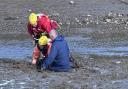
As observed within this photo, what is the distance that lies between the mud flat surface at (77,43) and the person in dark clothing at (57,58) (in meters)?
0.17

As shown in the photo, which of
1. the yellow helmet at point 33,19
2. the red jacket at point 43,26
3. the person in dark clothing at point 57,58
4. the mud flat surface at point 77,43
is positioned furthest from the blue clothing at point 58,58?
the yellow helmet at point 33,19

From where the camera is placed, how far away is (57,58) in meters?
12.6

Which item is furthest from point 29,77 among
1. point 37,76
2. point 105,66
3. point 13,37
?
point 13,37

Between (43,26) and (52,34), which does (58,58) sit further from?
(43,26)

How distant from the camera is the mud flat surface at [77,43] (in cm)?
1171

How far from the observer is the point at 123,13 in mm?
23562

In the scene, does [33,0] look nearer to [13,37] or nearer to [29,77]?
[13,37]

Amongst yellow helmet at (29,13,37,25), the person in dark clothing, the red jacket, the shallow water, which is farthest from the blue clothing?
the shallow water

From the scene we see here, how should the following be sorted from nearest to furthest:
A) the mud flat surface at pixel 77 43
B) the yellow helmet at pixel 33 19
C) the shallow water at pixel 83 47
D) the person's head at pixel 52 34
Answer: the mud flat surface at pixel 77 43, the person's head at pixel 52 34, the yellow helmet at pixel 33 19, the shallow water at pixel 83 47

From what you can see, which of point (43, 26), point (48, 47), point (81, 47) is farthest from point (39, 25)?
point (81, 47)

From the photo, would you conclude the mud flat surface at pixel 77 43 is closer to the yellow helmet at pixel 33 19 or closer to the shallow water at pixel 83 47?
the shallow water at pixel 83 47

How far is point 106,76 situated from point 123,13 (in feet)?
38.3

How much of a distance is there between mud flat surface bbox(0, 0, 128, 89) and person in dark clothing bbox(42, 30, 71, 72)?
17 cm

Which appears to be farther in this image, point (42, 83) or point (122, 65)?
point (122, 65)
